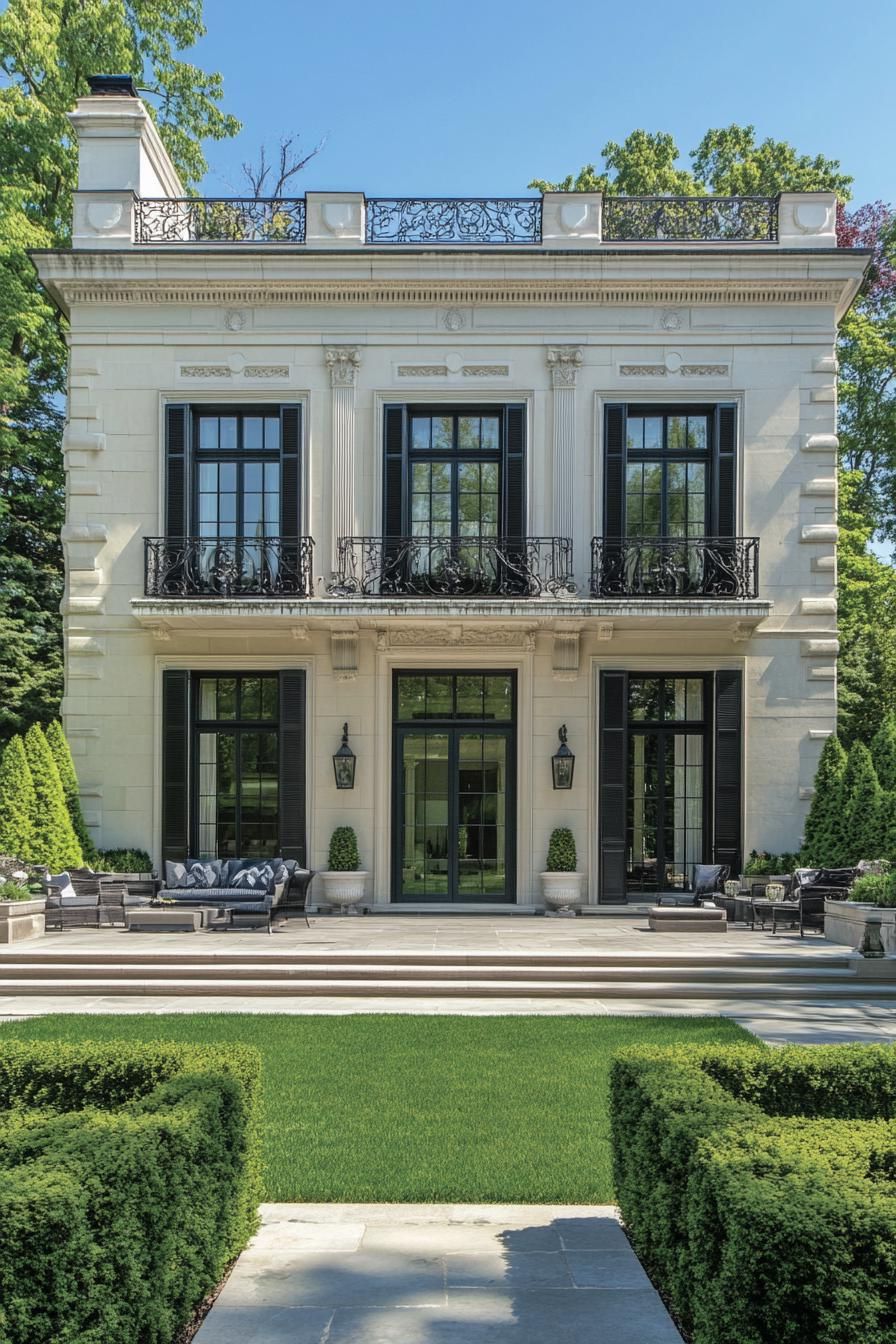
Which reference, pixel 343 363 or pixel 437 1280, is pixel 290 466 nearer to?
pixel 343 363

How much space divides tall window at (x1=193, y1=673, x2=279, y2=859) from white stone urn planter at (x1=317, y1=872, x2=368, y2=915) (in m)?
1.16

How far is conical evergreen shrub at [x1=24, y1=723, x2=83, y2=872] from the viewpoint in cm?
1728

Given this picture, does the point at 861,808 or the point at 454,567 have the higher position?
the point at 454,567

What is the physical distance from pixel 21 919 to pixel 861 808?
1134 cm

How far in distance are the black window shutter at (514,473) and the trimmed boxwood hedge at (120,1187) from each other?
45.6 feet

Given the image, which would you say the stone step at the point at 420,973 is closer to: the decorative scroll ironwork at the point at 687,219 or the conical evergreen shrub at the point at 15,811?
the conical evergreen shrub at the point at 15,811

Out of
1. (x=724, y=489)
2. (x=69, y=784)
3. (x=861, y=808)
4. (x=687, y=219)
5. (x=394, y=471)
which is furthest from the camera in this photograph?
(x=687, y=219)

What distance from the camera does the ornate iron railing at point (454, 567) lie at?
18.5 metres

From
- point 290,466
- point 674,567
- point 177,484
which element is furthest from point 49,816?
point 674,567

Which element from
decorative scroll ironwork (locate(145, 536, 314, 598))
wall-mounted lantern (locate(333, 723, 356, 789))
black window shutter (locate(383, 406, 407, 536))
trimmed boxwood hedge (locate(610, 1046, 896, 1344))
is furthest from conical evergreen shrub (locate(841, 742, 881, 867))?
trimmed boxwood hedge (locate(610, 1046, 896, 1344))

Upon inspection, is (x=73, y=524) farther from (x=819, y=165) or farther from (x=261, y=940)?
(x=819, y=165)

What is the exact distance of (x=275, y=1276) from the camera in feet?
16.6

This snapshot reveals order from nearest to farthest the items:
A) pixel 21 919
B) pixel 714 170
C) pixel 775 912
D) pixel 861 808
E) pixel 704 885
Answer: pixel 21 919 < pixel 775 912 < pixel 861 808 < pixel 704 885 < pixel 714 170

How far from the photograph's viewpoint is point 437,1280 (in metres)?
5.00
